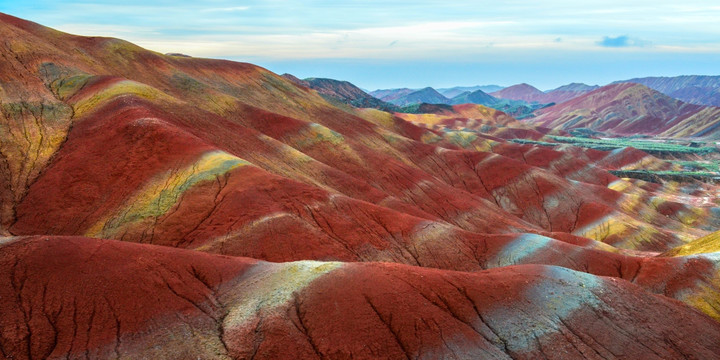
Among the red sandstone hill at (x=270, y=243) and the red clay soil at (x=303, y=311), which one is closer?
the red clay soil at (x=303, y=311)

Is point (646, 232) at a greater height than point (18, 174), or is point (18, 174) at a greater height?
point (18, 174)

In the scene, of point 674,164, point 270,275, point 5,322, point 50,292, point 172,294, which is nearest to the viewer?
point 5,322

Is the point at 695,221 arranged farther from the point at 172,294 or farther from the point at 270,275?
the point at 172,294

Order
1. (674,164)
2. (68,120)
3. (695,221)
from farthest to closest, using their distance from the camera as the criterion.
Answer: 1. (674,164)
2. (695,221)
3. (68,120)

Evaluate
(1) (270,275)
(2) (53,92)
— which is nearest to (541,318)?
(1) (270,275)

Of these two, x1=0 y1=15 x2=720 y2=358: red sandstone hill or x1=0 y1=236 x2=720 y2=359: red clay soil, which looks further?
x1=0 y1=15 x2=720 y2=358: red sandstone hill

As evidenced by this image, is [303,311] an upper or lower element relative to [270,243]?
upper

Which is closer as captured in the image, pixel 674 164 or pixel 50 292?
pixel 50 292

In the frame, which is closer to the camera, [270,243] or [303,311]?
[303,311]
